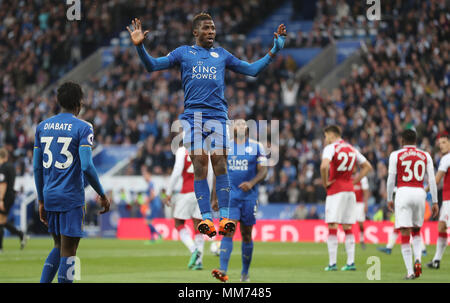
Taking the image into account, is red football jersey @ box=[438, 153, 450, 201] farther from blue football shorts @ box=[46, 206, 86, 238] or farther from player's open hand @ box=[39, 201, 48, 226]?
player's open hand @ box=[39, 201, 48, 226]

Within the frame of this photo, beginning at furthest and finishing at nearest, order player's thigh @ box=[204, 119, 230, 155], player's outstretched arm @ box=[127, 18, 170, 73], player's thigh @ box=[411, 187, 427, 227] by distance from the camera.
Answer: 1. player's thigh @ box=[411, 187, 427, 227]
2. player's thigh @ box=[204, 119, 230, 155]
3. player's outstretched arm @ box=[127, 18, 170, 73]

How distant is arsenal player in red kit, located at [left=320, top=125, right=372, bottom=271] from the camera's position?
1540 cm

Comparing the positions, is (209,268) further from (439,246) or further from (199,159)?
(199,159)

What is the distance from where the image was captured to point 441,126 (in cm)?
2527

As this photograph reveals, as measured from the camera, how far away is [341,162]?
1559cm

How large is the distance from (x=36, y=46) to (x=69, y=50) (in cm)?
169

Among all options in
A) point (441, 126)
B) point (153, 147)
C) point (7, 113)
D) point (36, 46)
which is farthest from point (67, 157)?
point (36, 46)

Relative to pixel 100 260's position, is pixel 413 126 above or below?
above

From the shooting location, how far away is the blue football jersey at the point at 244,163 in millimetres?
13203

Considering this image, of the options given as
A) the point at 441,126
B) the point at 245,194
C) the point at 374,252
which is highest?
the point at 441,126

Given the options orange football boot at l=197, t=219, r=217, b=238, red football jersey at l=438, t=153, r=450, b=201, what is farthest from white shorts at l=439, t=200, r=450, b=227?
orange football boot at l=197, t=219, r=217, b=238

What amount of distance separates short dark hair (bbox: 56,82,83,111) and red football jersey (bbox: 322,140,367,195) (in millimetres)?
7405
